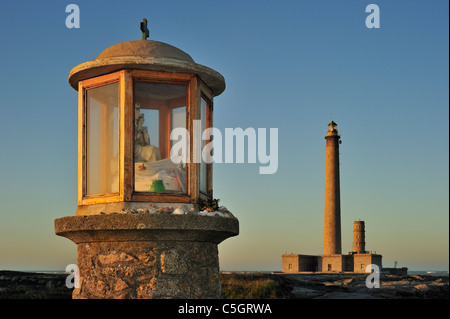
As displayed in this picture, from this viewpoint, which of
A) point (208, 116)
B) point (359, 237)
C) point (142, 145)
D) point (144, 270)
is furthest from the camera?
point (359, 237)

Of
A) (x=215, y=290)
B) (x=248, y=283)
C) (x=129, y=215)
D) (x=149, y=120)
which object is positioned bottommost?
(x=248, y=283)

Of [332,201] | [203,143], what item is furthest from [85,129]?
[332,201]

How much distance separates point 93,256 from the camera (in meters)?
5.70

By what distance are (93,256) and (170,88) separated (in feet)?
5.92

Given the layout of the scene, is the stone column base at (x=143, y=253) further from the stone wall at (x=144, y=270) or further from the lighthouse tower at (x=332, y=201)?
the lighthouse tower at (x=332, y=201)

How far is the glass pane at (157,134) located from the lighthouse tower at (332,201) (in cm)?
5062

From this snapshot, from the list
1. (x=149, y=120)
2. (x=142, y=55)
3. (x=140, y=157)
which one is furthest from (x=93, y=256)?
(x=142, y=55)

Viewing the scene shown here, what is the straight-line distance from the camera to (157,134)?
6102mm

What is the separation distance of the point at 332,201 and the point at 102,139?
51208 millimetres

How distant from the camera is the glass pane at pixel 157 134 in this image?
19.1ft

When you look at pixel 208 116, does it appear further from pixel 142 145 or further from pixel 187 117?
pixel 142 145

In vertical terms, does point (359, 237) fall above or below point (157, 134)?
below

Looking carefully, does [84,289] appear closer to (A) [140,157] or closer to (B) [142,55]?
(A) [140,157]
